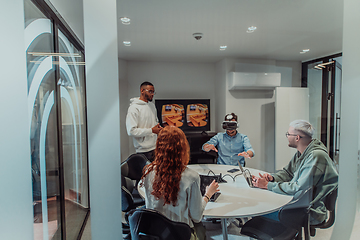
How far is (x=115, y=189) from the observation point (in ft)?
4.07

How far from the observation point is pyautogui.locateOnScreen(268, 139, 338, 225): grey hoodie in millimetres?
1438

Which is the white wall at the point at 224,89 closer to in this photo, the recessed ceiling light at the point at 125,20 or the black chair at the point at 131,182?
the black chair at the point at 131,182

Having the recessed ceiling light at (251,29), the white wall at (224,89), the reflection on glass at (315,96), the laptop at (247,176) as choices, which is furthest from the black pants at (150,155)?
the reflection on glass at (315,96)

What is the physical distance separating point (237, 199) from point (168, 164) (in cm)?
54

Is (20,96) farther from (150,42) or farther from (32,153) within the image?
(150,42)

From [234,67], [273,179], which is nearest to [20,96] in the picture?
[234,67]

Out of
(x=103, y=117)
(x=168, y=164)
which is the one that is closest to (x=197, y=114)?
(x=168, y=164)

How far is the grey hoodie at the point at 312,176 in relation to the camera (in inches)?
56.6

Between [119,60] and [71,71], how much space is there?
14.8 inches

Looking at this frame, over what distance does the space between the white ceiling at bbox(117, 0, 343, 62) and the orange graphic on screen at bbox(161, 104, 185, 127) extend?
12.4 inches

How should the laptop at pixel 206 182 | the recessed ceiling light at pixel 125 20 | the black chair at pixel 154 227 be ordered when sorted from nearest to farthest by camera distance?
the black chair at pixel 154 227
the recessed ceiling light at pixel 125 20
the laptop at pixel 206 182

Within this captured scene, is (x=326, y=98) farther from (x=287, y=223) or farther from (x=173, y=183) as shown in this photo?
(x=173, y=183)

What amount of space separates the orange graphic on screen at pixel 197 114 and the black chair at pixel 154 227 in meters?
0.58

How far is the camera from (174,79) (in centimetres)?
131
